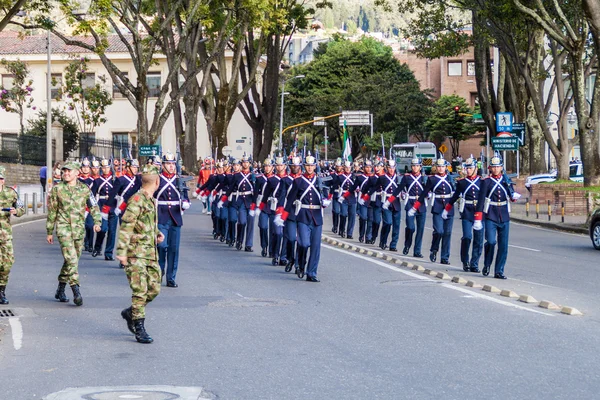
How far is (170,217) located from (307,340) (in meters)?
5.60

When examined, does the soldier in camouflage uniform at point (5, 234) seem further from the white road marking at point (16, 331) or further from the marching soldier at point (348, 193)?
the marching soldier at point (348, 193)

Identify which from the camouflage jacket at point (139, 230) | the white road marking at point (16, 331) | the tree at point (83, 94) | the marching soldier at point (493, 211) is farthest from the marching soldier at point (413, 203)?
the tree at point (83, 94)

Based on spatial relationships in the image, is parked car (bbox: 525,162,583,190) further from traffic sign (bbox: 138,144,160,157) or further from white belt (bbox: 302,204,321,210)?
white belt (bbox: 302,204,321,210)

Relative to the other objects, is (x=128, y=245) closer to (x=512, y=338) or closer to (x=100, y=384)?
(x=100, y=384)

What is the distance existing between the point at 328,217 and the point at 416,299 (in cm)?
2336

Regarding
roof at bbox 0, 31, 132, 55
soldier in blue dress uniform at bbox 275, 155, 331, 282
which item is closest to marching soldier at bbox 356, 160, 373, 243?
soldier in blue dress uniform at bbox 275, 155, 331, 282

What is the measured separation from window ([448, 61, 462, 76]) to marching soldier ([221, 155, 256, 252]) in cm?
9073

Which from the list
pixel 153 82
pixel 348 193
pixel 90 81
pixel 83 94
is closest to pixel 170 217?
pixel 348 193

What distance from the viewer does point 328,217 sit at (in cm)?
3719

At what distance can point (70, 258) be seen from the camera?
13.3m

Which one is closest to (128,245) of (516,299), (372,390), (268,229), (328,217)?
(372,390)

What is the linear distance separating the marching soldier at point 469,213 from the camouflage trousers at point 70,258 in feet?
22.6

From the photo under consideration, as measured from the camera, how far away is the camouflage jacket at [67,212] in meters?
13.6

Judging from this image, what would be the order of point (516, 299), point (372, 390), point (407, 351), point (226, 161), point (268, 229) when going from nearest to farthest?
point (372, 390), point (407, 351), point (516, 299), point (268, 229), point (226, 161)
